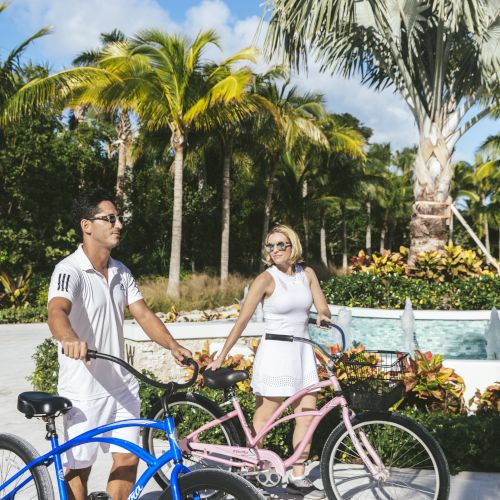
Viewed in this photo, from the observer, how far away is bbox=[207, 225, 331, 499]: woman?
13.3ft

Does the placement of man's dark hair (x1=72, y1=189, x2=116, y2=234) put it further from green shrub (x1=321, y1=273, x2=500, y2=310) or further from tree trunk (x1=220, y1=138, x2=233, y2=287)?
tree trunk (x1=220, y1=138, x2=233, y2=287)

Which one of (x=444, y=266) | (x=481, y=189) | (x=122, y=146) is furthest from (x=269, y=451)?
(x=481, y=189)

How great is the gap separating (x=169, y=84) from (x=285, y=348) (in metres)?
15.0

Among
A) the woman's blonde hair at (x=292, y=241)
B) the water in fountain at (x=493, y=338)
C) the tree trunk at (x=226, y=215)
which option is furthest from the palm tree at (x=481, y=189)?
the woman's blonde hair at (x=292, y=241)

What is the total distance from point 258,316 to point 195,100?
10.0 meters

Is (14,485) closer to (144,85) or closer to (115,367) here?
(115,367)

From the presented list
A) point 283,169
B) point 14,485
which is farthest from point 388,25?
point 283,169

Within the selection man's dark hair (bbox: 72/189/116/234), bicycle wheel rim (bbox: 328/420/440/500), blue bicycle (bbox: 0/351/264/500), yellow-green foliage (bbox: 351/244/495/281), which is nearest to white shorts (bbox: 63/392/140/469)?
blue bicycle (bbox: 0/351/264/500)

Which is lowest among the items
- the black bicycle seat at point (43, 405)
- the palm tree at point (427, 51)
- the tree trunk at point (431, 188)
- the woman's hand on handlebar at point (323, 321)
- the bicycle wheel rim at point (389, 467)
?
the bicycle wheel rim at point (389, 467)

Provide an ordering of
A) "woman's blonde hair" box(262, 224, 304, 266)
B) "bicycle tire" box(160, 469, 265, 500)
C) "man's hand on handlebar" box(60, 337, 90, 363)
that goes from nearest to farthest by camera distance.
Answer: "bicycle tire" box(160, 469, 265, 500), "man's hand on handlebar" box(60, 337, 90, 363), "woman's blonde hair" box(262, 224, 304, 266)

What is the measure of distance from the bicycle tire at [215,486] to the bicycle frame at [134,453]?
0.15ft

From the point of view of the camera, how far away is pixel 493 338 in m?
7.90

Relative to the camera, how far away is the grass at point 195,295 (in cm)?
1669

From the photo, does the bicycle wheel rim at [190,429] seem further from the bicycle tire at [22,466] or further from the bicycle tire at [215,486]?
the bicycle tire at [215,486]
